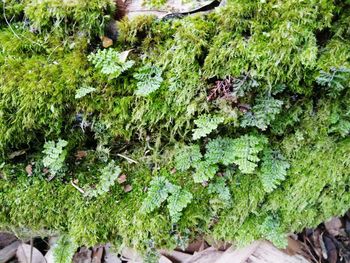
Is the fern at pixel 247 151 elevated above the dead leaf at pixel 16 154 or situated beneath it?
elevated above

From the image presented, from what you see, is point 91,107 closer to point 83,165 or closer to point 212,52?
point 83,165

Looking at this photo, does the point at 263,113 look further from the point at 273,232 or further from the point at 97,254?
the point at 97,254

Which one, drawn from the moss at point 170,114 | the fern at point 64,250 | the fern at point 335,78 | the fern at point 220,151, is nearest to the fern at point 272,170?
the moss at point 170,114

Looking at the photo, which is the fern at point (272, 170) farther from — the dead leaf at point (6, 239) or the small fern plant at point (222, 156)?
the dead leaf at point (6, 239)

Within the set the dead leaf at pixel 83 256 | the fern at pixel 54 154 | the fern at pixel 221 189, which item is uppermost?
the fern at pixel 54 154

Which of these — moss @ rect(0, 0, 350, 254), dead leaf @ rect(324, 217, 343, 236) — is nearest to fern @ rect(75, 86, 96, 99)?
moss @ rect(0, 0, 350, 254)

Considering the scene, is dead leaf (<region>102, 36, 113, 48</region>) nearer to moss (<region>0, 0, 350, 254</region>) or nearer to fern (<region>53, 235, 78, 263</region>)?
moss (<region>0, 0, 350, 254</region>)

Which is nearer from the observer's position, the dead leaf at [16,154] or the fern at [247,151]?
the fern at [247,151]
